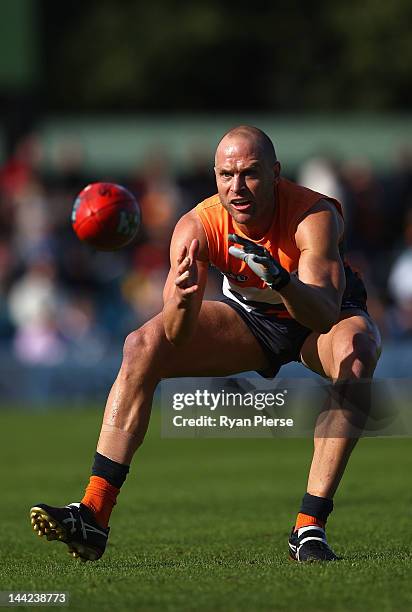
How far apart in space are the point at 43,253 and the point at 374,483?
8.54 meters

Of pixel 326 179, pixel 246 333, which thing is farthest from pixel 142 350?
pixel 326 179

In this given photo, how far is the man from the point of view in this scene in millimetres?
6277

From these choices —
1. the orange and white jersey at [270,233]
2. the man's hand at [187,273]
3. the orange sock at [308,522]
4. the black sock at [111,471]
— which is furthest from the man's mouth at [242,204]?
the orange sock at [308,522]

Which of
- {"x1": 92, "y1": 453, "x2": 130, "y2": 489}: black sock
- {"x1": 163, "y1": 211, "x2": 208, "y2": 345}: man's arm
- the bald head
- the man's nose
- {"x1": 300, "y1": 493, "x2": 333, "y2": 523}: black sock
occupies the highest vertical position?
the bald head

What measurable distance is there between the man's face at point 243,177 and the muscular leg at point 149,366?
0.58m

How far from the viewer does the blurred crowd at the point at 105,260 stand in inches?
691

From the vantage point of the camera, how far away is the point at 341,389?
21.1 feet

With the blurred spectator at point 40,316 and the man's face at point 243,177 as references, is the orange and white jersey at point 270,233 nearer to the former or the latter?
the man's face at point 243,177

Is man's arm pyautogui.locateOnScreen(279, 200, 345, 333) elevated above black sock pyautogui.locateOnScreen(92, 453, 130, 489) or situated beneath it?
elevated above

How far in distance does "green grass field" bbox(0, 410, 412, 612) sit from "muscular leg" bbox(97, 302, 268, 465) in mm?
602

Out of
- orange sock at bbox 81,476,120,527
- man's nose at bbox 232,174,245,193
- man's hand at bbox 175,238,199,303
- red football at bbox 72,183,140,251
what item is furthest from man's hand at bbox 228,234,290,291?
red football at bbox 72,183,140,251

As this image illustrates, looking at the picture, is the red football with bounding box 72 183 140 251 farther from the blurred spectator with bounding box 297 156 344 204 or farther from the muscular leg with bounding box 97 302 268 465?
the blurred spectator with bounding box 297 156 344 204

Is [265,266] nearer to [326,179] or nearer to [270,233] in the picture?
[270,233]

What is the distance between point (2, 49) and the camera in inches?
848
